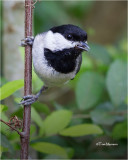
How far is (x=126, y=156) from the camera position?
1.87 metres

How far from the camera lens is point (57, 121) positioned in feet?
4.38

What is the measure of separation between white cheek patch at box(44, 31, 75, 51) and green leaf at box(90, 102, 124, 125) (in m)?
0.36

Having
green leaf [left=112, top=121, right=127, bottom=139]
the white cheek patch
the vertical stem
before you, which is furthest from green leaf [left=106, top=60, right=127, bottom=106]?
the vertical stem

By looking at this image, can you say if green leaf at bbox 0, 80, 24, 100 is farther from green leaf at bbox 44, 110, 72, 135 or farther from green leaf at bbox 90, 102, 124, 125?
green leaf at bbox 90, 102, 124, 125

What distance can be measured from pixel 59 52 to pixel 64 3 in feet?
5.86

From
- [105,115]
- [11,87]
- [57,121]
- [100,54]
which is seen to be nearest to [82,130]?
[57,121]

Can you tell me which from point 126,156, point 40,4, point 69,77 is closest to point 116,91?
point 69,77

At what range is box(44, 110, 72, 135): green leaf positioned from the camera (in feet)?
4.33

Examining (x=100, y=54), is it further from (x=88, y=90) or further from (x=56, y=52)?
(x=56, y=52)

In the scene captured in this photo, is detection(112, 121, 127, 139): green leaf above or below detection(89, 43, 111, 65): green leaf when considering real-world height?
below

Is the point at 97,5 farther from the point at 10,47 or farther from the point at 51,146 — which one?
the point at 51,146

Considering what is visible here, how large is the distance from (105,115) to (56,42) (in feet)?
1.43

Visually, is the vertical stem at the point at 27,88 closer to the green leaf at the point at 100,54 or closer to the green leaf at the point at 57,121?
the green leaf at the point at 57,121

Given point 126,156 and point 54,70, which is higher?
point 54,70
